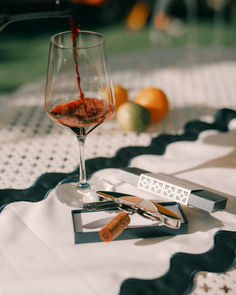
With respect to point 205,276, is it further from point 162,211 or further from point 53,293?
point 53,293

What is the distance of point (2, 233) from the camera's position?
599 mm

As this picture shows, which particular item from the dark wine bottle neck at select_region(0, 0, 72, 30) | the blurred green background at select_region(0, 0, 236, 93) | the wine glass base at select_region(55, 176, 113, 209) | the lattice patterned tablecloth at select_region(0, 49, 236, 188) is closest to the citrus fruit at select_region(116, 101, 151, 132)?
the lattice patterned tablecloth at select_region(0, 49, 236, 188)

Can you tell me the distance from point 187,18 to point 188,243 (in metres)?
4.23

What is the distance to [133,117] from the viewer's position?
3.12 ft

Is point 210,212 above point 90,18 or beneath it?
beneath

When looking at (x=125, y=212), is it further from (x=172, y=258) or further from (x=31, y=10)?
(x=31, y=10)

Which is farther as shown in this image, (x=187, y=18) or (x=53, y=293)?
(x=187, y=18)

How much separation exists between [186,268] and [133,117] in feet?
1.61

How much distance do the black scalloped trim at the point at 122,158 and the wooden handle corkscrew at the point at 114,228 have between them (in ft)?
0.65

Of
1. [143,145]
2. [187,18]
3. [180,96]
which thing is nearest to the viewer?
[143,145]

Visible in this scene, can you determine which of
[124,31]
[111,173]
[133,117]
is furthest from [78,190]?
[124,31]

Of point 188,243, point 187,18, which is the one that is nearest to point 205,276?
point 188,243

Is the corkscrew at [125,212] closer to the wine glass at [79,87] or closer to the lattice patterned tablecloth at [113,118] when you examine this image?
the wine glass at [79,87]

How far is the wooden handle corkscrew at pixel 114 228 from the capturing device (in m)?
0.54
